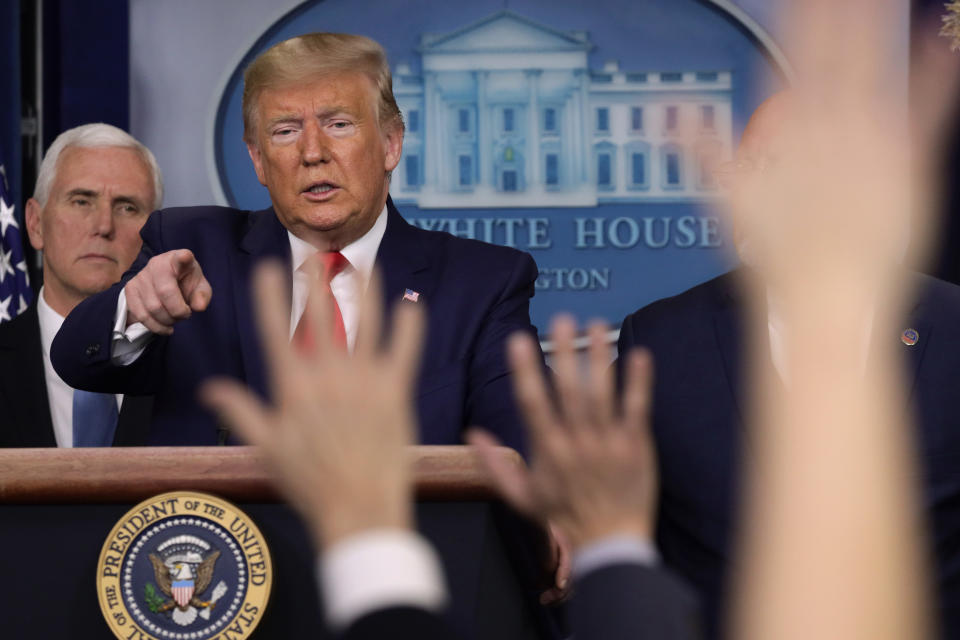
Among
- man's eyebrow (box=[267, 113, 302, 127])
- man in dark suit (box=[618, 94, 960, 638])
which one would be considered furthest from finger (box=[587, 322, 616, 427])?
man's eyebrow (box=[267, 113, 302, 127])

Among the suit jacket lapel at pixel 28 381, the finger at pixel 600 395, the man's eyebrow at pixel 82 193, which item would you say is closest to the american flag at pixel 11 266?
the man's eyebrow at pixel 82 193

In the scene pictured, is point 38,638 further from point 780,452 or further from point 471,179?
point 471,179

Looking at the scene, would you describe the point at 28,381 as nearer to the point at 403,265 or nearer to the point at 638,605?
the point at 403,265

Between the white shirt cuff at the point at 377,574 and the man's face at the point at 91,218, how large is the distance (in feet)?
9.04

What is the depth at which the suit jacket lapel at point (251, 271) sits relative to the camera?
6.89 feet

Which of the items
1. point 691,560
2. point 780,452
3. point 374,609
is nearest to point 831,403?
point 780,452

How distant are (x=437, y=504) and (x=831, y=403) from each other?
0.87 m

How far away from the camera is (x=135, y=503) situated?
4.52ft

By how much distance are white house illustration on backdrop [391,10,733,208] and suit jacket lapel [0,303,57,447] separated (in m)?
1.30

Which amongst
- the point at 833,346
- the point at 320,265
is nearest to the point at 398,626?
the point at 833,346

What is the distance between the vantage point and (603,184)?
396 cm

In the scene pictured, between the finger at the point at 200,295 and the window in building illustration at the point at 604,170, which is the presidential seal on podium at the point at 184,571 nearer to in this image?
the finger at the point at 200,295

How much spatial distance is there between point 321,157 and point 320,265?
46 cm

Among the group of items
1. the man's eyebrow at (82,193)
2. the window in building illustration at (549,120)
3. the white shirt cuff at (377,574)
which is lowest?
the white shirt cuff at (377,574)
